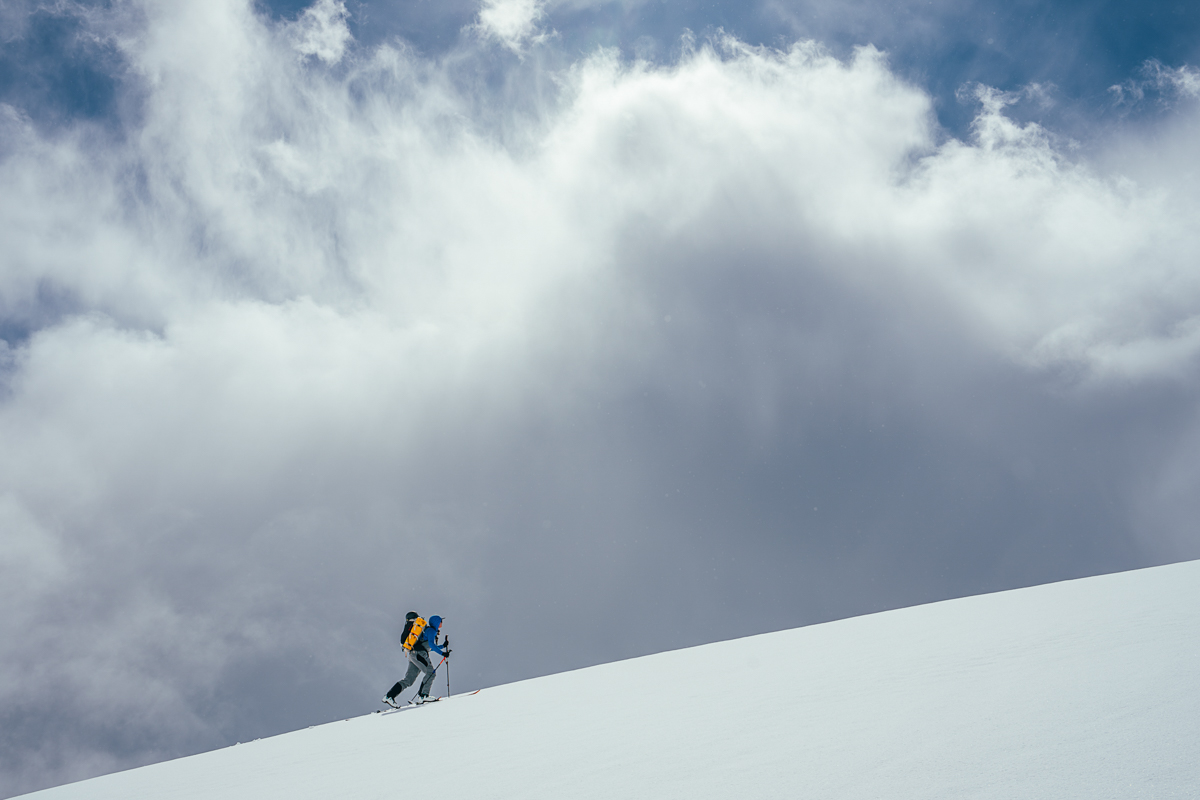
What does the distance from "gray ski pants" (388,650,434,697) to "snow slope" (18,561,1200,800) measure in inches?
Result: 217

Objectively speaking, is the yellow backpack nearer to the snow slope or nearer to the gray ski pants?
the gray ski pants

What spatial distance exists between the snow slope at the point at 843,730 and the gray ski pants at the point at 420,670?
5.52 meters

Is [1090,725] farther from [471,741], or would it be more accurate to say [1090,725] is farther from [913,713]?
[471,741]

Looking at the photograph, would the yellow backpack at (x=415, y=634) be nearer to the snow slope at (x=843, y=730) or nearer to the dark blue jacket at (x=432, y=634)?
the dark blue jacket at (x=432, y=634)

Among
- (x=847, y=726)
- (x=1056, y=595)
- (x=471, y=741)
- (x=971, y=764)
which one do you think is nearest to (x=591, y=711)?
(x=471, y=741)

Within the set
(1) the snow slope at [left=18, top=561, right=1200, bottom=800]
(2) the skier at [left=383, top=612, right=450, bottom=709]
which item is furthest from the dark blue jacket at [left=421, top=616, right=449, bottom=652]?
(1) the snow slope at [left=18, top=561, right=1200, bottom=800]

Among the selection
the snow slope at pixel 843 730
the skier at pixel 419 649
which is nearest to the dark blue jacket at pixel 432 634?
the skier at pixel 419 649

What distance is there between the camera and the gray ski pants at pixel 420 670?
18.6 m

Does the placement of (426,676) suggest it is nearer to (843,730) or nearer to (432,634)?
(432,634)

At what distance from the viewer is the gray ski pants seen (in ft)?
61.1

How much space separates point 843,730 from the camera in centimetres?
589

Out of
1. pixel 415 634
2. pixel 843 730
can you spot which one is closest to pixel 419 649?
pixel 415 634

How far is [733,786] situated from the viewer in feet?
16.3

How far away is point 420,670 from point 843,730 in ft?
51.8
